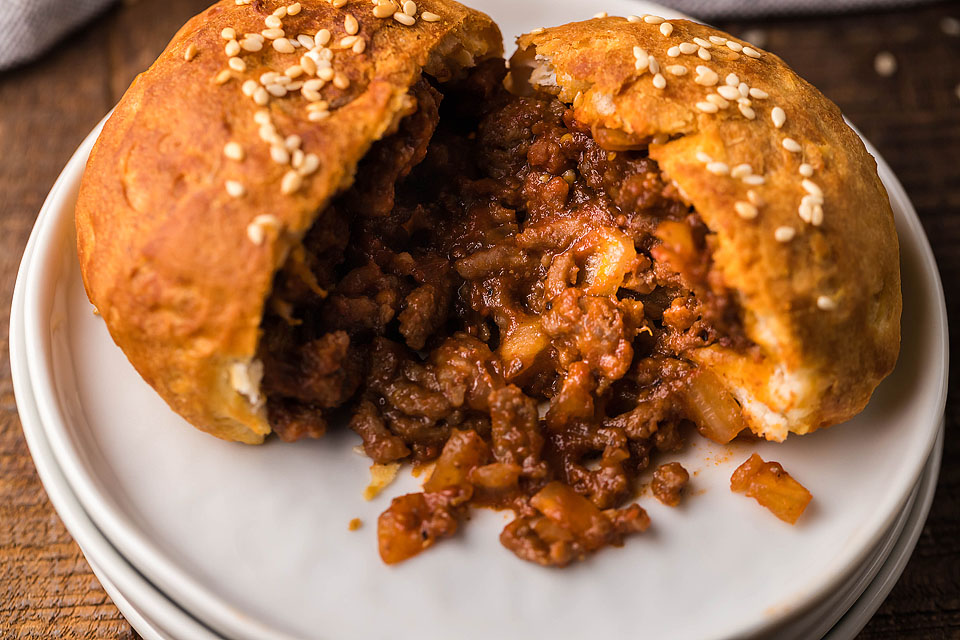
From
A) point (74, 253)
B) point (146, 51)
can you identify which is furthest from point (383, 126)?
point (146, 51)

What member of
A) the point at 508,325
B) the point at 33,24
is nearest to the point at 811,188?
the point at 508,325

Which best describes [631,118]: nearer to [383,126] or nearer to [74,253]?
[383,126]

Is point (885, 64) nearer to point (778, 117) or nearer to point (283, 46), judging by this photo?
point (778, 117)

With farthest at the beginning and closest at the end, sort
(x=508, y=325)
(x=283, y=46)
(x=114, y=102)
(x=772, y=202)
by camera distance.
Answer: (x=114, y=102) < (x=508, y=325) < (x=283, y=46) < (x=772, y=202)

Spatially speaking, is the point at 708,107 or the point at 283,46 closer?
the point at 708,107

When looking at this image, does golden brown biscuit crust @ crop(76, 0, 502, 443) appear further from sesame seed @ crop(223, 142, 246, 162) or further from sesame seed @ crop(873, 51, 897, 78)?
sesame seed @ crop(873, 51, 897, 78)

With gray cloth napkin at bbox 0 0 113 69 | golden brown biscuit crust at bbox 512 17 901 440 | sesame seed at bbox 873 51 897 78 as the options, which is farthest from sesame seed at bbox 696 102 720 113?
gray cloth napkin at bbox 0 0 113 69
